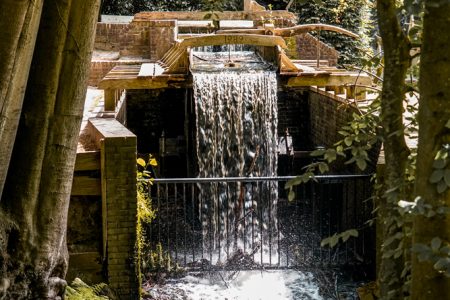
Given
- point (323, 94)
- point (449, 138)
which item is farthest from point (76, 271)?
point (323, 94)

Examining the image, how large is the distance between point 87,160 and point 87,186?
0.29 meters

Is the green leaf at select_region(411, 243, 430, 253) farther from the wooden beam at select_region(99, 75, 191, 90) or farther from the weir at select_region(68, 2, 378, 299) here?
the wooden beam at select_region(99, 75, 191, 90)

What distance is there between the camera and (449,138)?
255cm

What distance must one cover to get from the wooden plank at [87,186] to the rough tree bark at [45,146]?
3.07m

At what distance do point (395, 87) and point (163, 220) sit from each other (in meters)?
9.02

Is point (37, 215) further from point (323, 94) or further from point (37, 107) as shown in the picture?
point (323, 94)

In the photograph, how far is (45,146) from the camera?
3924 millimetres

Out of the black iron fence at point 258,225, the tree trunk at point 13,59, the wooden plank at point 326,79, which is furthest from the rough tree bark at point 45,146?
the wooden plank at point 326,79

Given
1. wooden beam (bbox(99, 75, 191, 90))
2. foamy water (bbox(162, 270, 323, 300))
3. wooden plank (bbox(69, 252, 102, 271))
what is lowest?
foamy water (bbox(162, 270, 323, 300))

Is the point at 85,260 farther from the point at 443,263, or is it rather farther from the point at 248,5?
the point at 248,5

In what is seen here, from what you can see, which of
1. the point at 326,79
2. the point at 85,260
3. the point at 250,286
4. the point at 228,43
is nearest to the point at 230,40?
the point at 228,43

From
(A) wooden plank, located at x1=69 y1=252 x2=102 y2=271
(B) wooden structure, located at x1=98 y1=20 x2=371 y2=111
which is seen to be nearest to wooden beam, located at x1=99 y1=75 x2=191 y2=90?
(B) wooden structure, located at x1=98 y1=20 x2=371 y2=111

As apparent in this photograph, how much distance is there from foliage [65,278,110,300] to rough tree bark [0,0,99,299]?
1.63 m

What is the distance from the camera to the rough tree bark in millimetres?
3859
